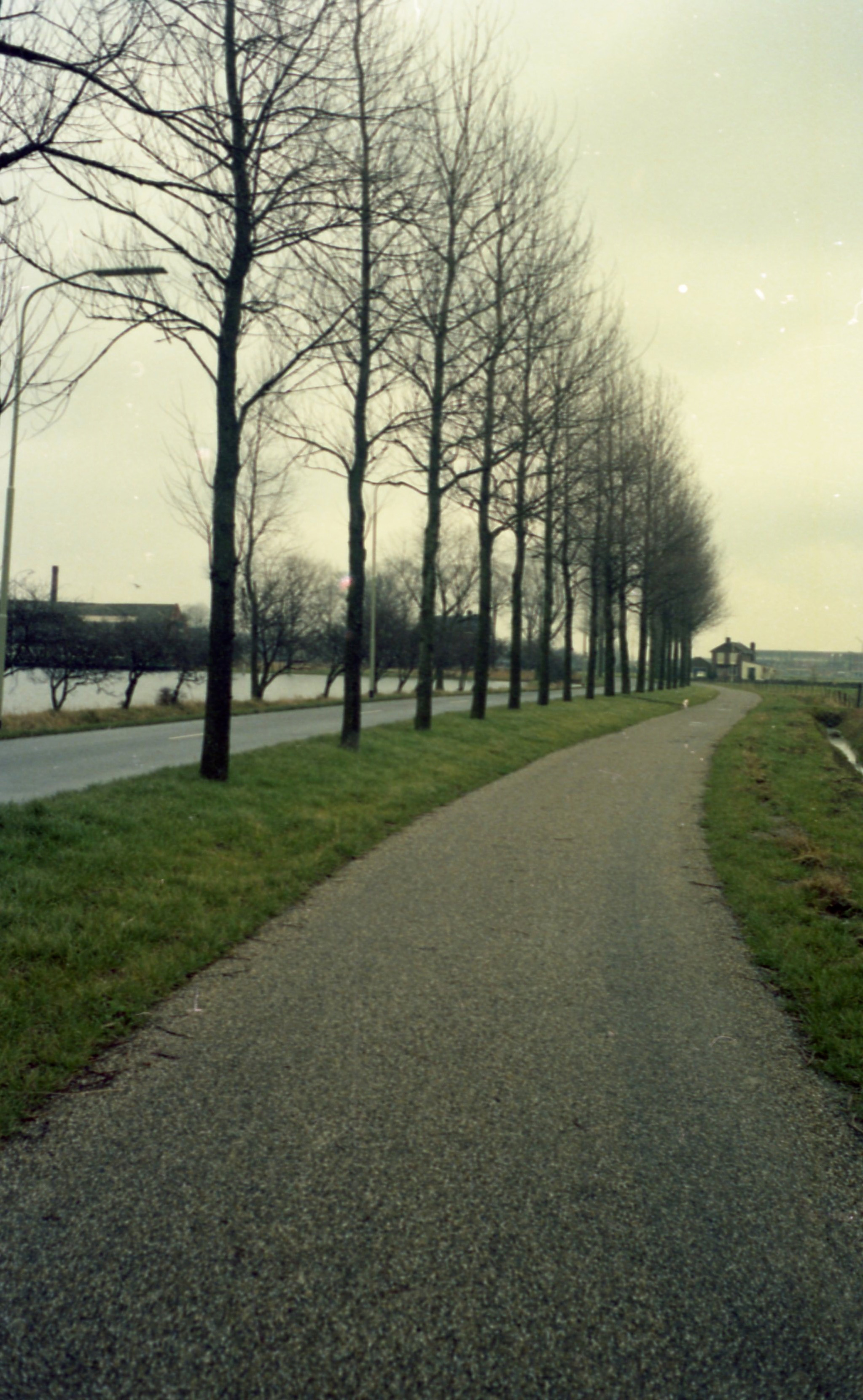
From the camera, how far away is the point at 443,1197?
110 inches

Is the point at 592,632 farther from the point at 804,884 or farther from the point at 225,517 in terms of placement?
the point at 804,884

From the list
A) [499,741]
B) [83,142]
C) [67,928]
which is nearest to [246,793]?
[67,928]

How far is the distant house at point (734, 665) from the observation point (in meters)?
131

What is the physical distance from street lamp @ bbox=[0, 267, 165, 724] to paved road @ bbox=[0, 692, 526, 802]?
7.81 ft

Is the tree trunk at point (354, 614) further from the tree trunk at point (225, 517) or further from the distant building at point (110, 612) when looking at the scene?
the distant building at point (110, 612)

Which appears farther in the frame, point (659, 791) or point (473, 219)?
point (473, 219)

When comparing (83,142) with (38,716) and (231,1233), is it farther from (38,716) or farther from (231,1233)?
(38,716)

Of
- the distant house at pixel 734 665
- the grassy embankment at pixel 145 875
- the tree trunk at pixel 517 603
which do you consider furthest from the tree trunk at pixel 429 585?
the distant house at pixel 734 665

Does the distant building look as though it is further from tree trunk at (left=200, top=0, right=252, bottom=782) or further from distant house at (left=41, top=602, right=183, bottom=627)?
tree trunk at (left=200, top=0, right=252, bottom=782)

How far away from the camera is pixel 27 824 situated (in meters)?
6.84

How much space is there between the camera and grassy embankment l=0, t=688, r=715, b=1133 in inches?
162

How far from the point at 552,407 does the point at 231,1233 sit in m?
17.8

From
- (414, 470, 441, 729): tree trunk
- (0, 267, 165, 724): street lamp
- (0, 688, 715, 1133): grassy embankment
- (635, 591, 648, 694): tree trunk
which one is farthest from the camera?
(635, 591, 648, 694): tree trunk

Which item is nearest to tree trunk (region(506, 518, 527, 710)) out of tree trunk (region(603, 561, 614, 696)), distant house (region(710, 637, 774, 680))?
tree trunk (region(603, 561, 614, 696))
